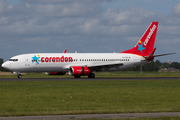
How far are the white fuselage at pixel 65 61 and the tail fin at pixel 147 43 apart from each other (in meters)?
1.80

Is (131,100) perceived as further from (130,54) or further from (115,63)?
(130,54)

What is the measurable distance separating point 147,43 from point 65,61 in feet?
57.5

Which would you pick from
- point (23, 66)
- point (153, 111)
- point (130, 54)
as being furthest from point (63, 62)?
point (153, 111)

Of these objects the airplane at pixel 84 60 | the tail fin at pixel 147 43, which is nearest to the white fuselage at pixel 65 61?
the airplane at pixel 84 60

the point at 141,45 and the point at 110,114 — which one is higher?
the point at 141,45

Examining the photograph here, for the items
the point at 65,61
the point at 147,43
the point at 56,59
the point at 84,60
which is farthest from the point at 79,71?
the point at 147,43

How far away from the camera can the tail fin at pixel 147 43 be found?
194 ft

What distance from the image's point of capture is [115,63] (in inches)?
2092

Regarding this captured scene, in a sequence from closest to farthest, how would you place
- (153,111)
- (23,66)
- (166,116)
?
(166,116), (153,111), (23,66)

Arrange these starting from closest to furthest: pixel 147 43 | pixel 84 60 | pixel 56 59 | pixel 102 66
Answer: pixel 56 59 < pixel 102 66 < pixel 84 60 < pixel 147 43

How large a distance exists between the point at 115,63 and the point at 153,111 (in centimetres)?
3683

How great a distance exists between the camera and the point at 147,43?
60188 mm

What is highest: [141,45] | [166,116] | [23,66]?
[141,45]

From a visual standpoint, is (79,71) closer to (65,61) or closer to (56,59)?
(65,61)
